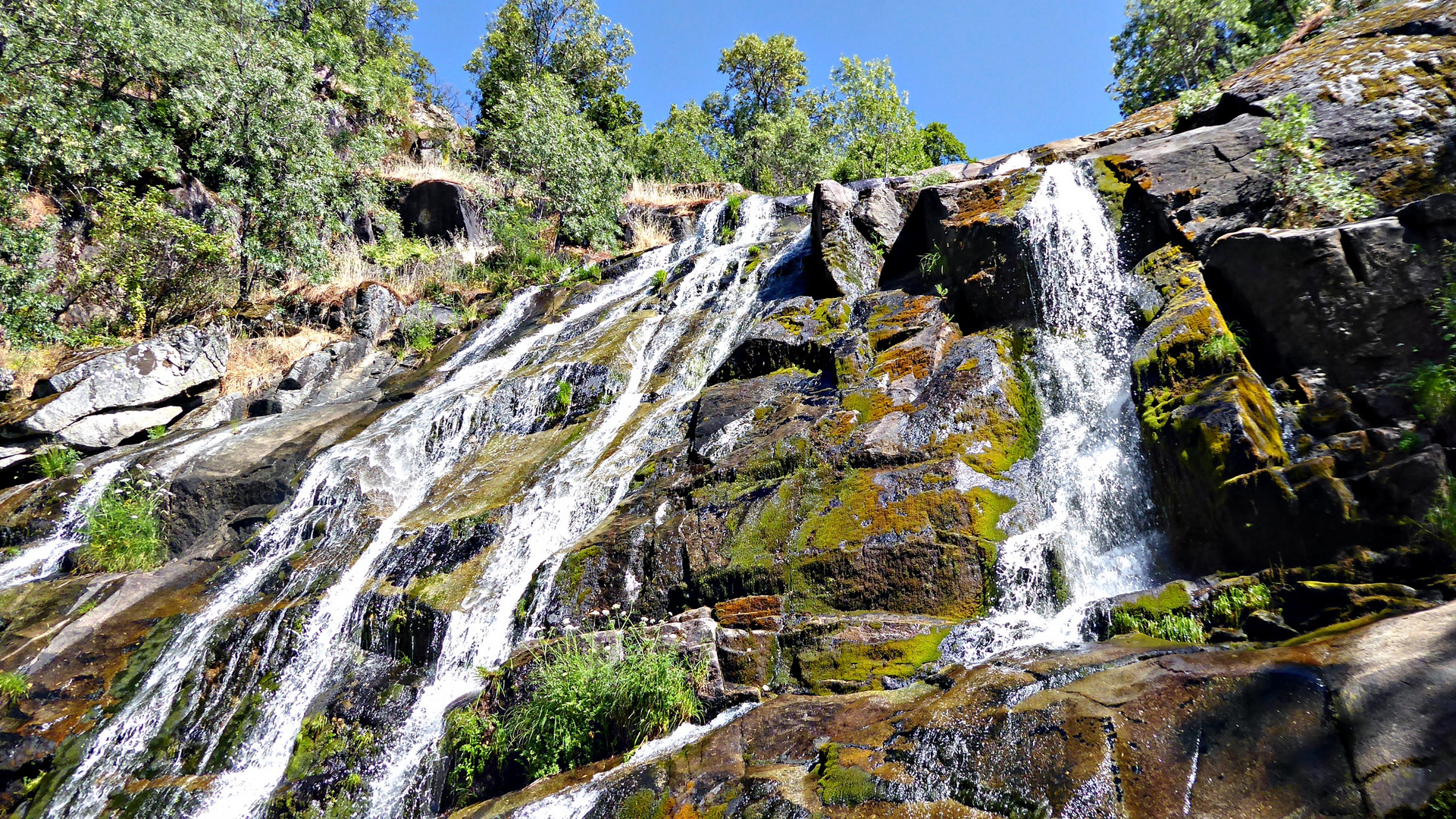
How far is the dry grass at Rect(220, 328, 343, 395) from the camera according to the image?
48.2 ft

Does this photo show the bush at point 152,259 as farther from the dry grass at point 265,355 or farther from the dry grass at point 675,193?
the dry grass at point 675,193

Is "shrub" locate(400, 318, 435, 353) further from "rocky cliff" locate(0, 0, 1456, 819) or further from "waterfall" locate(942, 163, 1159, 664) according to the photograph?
"waterfall" locate(942, 163, 1159, 664)

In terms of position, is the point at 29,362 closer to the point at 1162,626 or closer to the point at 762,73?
the point at 1162,626

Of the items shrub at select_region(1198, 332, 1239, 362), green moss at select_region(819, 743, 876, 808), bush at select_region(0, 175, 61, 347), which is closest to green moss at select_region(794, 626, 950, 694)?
green moss at select_region(819, 743, 876, 808)

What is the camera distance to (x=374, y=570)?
802cm

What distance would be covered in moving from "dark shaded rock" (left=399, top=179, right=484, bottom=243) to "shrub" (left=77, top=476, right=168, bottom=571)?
1326cm

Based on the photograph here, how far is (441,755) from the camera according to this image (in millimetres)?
5676

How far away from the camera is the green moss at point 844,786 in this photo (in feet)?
12.1

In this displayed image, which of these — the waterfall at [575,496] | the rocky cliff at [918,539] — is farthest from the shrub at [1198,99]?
the waterfall at [575,496]


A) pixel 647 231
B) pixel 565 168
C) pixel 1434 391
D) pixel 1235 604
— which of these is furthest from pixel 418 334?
pixel 1434 391

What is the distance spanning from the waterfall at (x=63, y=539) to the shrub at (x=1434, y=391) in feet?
48.4

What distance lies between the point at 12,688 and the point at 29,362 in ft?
29.0

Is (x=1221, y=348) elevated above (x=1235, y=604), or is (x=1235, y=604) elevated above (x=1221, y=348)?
(x=1221, y=348)

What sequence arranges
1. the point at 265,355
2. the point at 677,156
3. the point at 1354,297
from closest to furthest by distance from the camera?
the point at 1354,297
the point at 265,355
the point at 677,156
